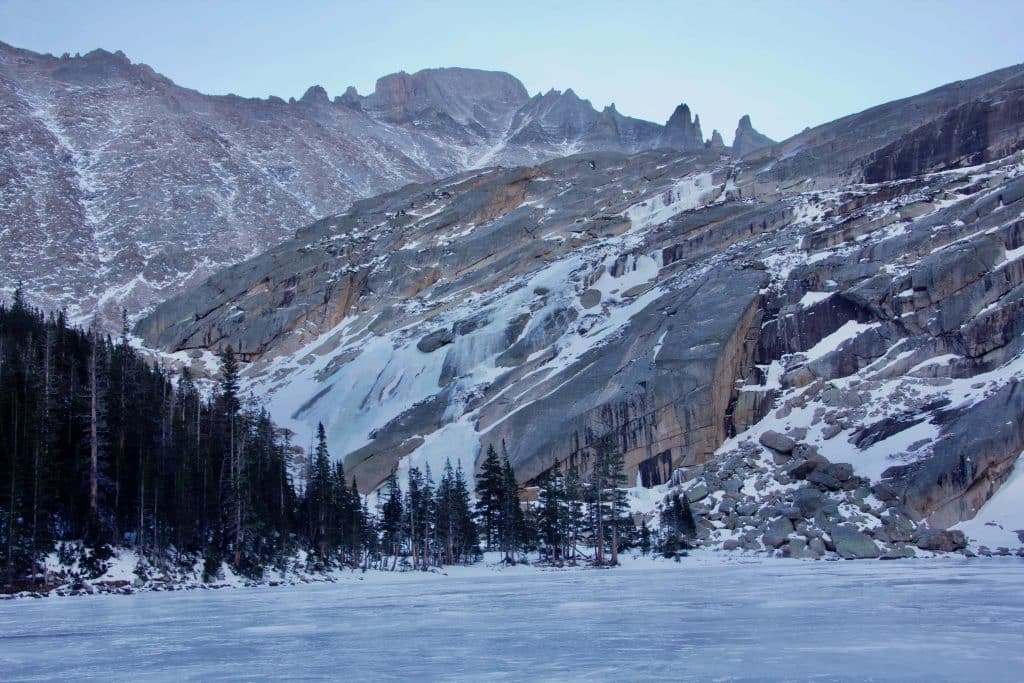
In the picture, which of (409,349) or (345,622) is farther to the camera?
(409,349)

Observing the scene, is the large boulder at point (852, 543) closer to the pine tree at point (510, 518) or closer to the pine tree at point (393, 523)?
the pine tree at point (510, 518)

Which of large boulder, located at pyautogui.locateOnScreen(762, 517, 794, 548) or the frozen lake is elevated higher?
the frozen lake

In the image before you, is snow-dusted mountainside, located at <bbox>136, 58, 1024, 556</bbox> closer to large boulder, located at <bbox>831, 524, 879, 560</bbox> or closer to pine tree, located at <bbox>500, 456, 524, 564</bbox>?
large boulder, located at <bbox>831, 524, 879, 560</bbox>

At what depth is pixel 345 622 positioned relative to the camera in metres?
25.8

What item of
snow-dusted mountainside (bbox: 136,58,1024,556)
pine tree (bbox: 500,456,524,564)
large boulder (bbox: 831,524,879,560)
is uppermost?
snow-dusted mountainside (bbox: 136,58,1024,556)

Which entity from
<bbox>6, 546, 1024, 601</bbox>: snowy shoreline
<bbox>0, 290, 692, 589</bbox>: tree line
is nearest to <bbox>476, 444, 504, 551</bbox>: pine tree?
<bbox>0, 290, 692, 589</bbox>: tree line

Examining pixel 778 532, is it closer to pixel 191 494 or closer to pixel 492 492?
pixel 492 492

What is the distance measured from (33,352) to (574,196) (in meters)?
101

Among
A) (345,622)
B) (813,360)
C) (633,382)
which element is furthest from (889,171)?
(345,622)

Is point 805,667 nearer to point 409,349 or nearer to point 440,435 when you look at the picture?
point 440,435

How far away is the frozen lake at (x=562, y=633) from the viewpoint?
1570cm

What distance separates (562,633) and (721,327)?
63891 millimetres

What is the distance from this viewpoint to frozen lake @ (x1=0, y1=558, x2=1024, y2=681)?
15.7 metres

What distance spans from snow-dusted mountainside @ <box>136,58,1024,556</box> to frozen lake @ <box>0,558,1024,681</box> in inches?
1020
